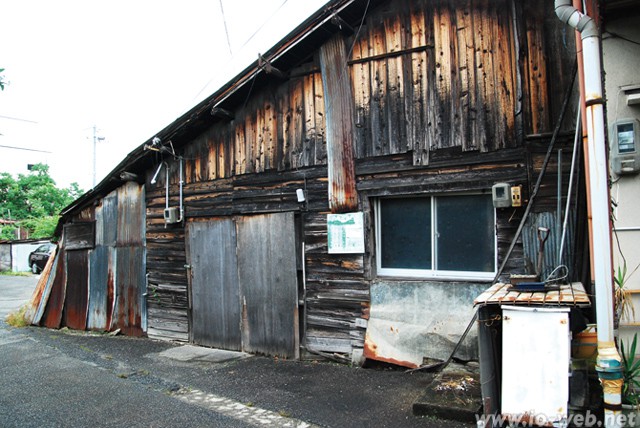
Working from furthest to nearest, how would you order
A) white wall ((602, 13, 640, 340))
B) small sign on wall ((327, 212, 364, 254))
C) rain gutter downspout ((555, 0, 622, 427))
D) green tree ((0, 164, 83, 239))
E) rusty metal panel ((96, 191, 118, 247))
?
green tree ((0, 164, 83, 239)), rusty metal panel ((96, 191, 118, 247)), small sign on wall ((327, 212, 364, 254)), white wall ((602, 13, 640, 340)), rain gutter downspout ((555, 0, 622, 427))

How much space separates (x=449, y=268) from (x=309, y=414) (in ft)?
8.63

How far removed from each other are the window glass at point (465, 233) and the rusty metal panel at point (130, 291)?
6.51m

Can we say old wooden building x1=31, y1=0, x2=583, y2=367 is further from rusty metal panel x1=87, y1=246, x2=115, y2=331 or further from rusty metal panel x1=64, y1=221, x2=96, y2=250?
rusty metal panel x1=64, y1=221, x2=96, y2=250

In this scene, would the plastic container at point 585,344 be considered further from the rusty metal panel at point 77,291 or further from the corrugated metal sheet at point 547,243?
the rusty metal panel at point 77,291

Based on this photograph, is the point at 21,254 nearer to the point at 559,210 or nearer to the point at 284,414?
the point at 284,414

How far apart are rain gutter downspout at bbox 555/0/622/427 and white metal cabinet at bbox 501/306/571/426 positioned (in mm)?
303

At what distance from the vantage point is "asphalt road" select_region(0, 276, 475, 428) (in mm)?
5004

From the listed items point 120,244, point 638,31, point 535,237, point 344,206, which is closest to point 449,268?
point 535,237

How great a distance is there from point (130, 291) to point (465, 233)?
735cm

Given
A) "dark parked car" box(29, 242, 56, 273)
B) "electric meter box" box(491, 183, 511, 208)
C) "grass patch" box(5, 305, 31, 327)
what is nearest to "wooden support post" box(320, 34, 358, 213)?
"electric meter box" box(491, 183, 511, 208)

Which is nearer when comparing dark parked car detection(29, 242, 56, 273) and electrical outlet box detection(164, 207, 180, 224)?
electrical outlet box detection(164, 207, 180, 224)

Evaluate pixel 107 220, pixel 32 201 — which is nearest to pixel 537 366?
pixel 107 220

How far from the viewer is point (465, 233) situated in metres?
6.06

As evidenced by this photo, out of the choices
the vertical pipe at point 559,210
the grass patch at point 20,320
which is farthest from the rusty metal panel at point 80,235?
the vertical pipe at point 559,210
